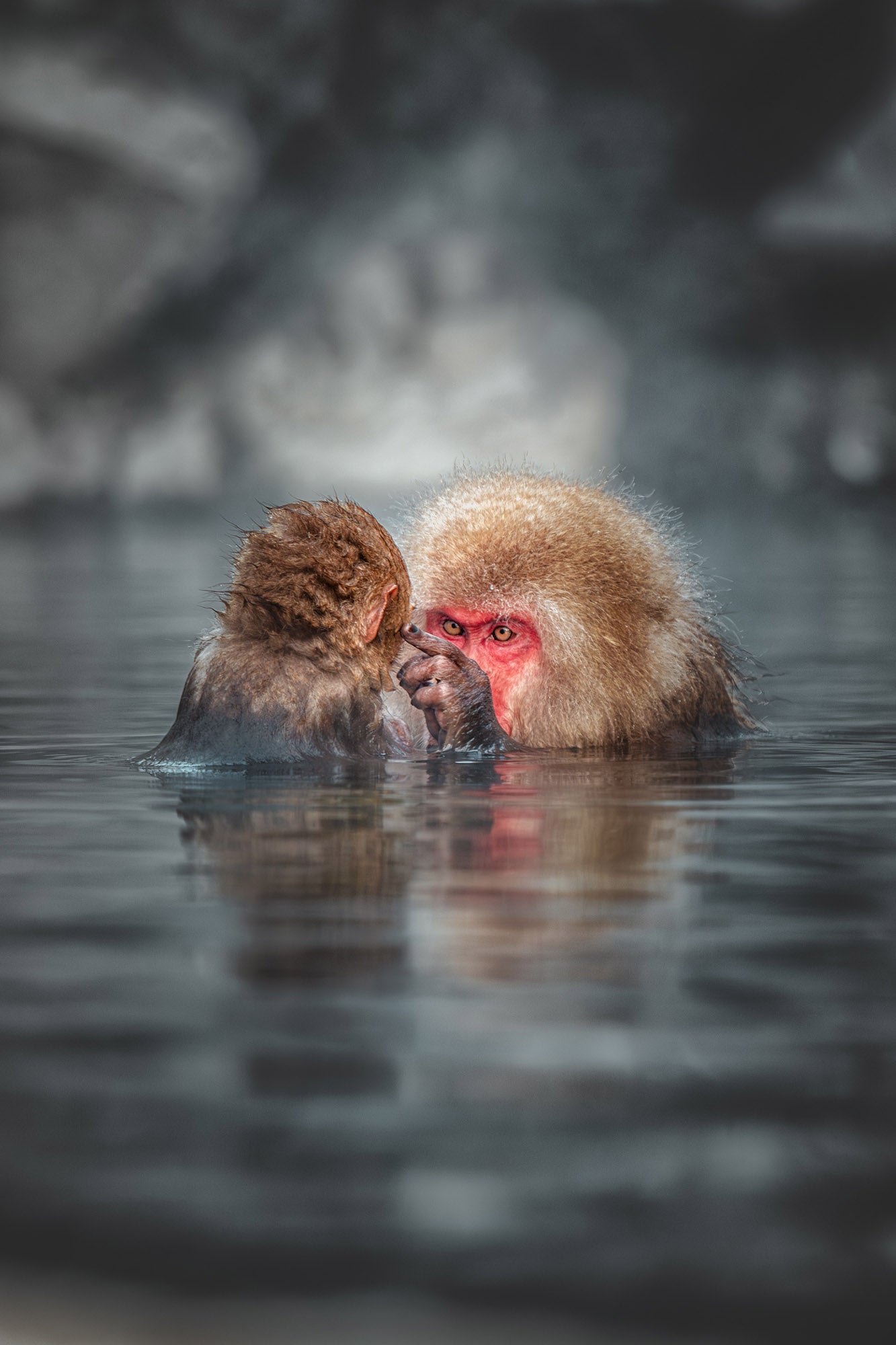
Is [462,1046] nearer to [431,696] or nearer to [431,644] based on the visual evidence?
[431,644]

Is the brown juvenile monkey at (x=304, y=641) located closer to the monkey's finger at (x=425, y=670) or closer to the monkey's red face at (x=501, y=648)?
the monkey's finger at (x=425, y=670)

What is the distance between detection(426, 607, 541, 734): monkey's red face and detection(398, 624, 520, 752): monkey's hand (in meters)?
0.43

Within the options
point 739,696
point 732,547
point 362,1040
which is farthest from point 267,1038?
point 732,547

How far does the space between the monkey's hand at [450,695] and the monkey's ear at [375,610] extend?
1.69 ft

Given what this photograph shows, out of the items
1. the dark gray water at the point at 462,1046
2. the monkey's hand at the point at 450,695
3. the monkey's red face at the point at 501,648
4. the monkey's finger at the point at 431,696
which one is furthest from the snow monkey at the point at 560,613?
the dark gray water at the point at 462,1046

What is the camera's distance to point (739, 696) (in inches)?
242

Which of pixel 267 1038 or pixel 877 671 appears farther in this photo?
pixel 877 671

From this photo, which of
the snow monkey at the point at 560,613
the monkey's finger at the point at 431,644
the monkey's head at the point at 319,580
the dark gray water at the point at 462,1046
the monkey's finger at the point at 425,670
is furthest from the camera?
the snow monkey at the point at 560,613

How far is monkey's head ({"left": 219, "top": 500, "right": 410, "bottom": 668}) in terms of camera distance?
3951 millimetres

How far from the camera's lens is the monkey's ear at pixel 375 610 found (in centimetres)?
405

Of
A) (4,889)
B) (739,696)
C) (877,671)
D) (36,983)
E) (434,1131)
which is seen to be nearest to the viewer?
(434,1131)

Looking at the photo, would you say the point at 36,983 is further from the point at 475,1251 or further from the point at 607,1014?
the point at 475,1251

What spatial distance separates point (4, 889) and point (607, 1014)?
4.39 feet

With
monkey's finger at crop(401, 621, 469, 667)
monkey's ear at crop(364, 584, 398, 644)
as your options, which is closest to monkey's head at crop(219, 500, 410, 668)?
monkey's ear at crop(364, 584, 398, 644)
